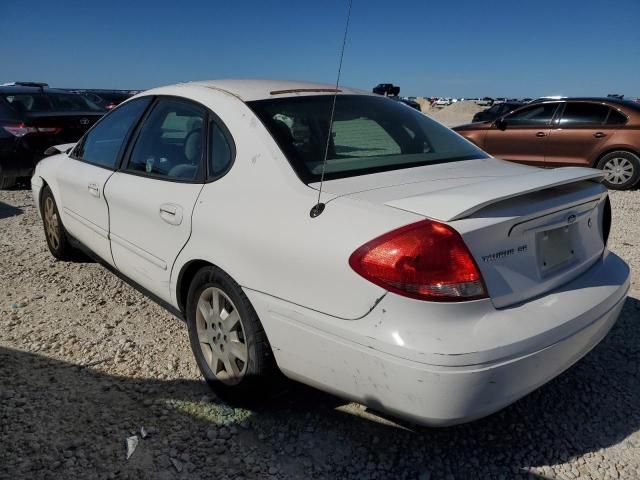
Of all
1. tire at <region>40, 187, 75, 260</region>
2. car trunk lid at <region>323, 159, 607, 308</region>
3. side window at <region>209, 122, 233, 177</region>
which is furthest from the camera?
tire at <region>40, 187, 75, 260</region>

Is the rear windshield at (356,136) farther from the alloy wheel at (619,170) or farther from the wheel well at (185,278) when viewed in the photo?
the alloy wheel at (619,170)

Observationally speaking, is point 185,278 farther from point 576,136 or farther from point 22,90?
point 576,136

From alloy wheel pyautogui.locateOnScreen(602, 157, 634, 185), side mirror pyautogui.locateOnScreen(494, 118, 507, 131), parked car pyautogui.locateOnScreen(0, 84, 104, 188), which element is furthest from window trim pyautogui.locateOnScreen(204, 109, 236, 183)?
alloy wheel pyautogui.locateOnScreen(602, 157, 634, 185)

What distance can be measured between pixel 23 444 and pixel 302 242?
5.03 feet

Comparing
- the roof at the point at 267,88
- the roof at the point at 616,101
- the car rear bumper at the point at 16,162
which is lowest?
the car rear bumper at the point at 16,162

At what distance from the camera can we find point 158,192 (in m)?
2.85

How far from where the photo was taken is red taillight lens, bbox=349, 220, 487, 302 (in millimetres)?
1832

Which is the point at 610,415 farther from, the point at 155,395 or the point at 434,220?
the point at 155,395

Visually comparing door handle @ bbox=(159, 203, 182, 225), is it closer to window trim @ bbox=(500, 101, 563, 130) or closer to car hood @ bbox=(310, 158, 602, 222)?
car hood @ bbox=(310, 158, 602, 222)

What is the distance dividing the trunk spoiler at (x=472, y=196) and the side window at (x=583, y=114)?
7496 millimetres

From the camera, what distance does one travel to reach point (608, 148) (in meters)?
8.48

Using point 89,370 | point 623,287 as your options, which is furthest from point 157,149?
point 623,287

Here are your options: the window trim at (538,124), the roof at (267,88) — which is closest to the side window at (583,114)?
the window trim at (538,124)

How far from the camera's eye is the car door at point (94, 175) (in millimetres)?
3441
